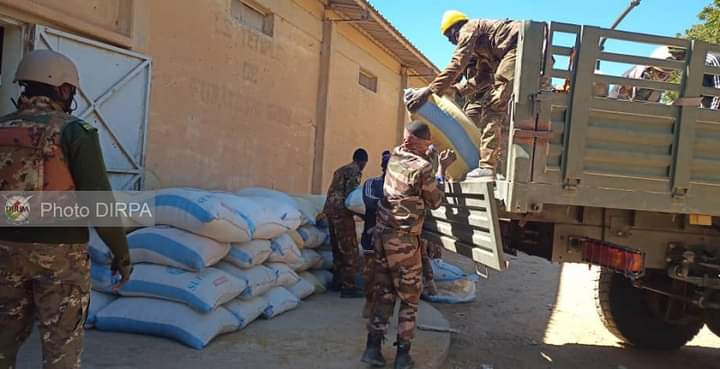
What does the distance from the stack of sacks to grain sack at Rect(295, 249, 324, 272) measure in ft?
2.38

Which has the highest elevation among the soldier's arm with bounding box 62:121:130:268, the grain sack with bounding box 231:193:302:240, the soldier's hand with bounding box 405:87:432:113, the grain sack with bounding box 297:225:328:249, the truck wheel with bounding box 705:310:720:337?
the soldier's hand with bounding box 405:87:432:113

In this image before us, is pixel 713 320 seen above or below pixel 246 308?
above

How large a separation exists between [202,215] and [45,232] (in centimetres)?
170

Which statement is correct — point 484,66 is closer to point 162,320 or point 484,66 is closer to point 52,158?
point 162,320

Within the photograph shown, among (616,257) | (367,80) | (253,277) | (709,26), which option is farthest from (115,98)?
(709,26)

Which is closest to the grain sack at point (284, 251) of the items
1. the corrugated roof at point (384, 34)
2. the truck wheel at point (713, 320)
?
the truck wheel at point (713, 320)

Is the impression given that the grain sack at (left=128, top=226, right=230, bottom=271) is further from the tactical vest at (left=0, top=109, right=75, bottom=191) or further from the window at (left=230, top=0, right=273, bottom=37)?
the window at (left=230, top=0, right=273, bottom=37)

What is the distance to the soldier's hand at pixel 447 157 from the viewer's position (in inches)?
147

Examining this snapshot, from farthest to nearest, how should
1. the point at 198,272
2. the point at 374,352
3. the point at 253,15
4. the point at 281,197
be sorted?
1. the point at 253,15
2. the point at 281,197
3. the point at 198,272
4. the point at 374,352

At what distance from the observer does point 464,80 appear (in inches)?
177

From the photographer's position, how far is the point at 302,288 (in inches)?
203

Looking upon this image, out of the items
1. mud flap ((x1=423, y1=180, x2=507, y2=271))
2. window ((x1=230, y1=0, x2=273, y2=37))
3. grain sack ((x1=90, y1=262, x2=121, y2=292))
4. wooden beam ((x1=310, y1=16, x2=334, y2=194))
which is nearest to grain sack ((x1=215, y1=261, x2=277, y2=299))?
grain sack ((x1=90, y1=262, x2=121, y2=292))

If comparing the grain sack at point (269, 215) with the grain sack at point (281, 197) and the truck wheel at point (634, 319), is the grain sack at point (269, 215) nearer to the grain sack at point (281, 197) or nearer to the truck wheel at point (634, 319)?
the grain sack at point (281, 197)

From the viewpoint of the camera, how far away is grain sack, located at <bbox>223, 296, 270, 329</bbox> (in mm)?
4027
